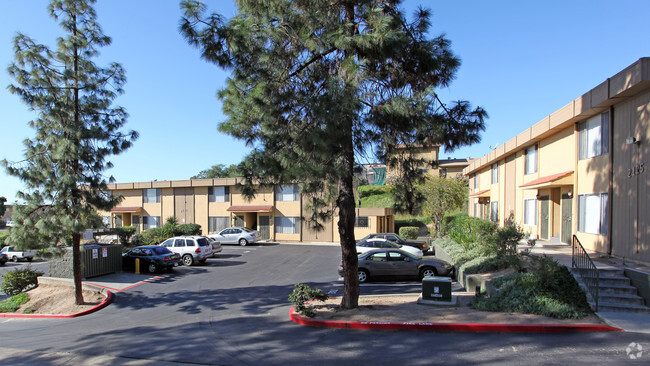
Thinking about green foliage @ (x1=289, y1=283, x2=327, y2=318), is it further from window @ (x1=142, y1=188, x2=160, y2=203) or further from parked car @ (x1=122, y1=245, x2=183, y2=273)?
window @ (x1=142, y1=188, x2=160, y2=203)

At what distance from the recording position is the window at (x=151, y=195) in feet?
123

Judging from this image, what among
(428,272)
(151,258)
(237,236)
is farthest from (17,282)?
(428,272)

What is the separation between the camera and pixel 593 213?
13.5 meters

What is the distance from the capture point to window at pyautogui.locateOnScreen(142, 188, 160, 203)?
37.4 meters

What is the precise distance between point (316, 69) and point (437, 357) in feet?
24.3

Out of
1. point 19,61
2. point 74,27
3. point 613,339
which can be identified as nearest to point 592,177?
point 613,339

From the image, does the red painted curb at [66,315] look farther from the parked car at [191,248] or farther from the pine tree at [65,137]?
the parked car at [191,248]

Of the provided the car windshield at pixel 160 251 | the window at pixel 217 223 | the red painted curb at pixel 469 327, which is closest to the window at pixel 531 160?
the red painted curb at pixel 469 327

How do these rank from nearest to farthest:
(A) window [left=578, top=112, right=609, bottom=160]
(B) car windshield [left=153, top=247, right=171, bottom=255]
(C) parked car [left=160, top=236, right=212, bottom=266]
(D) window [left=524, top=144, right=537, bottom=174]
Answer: (A) window [left=578, top=112, right=609, bottom=160] < (B) car windshield [left=153, top=247, right=171, bottom=255] < (D) window [left=524, top=144, right=537, bottom=174] < (C) parked car [left=160, top=236, right=212, bottom=266]

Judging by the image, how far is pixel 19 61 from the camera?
12.7 meters

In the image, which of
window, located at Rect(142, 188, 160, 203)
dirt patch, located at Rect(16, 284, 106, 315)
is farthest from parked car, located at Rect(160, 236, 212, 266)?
window, located at Rect(142, 188, 160, 203)

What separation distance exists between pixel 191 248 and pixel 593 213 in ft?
61.3

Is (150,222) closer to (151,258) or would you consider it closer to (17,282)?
(151,258)

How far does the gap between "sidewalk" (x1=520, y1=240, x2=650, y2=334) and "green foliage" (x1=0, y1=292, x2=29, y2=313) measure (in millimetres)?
18578
